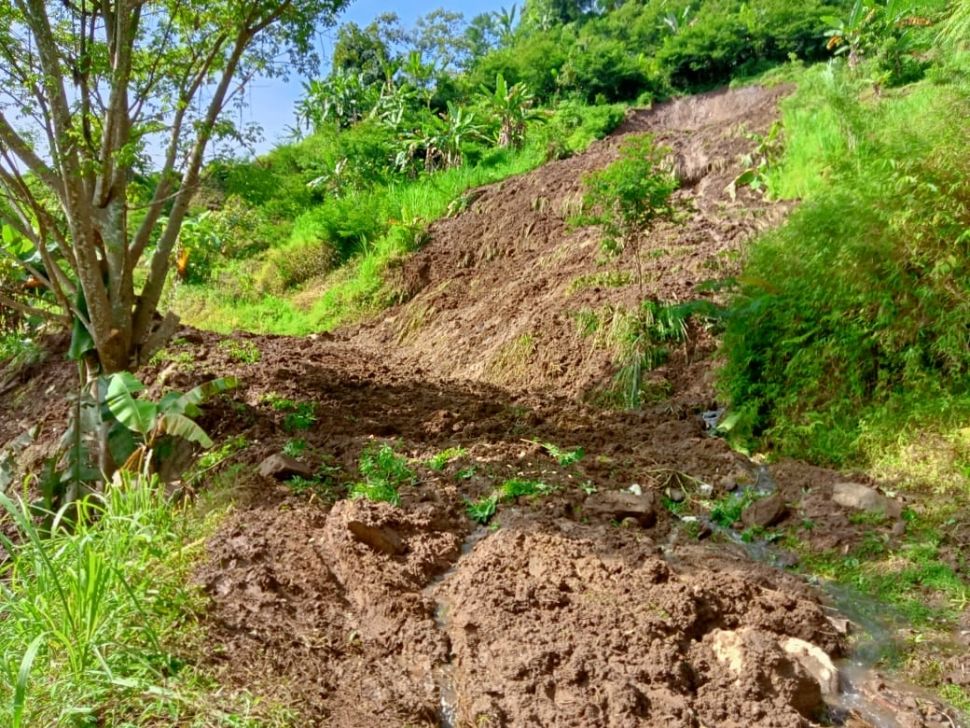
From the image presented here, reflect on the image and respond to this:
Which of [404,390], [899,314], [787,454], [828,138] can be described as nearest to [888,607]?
[787,454]

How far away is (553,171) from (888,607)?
1022 cm

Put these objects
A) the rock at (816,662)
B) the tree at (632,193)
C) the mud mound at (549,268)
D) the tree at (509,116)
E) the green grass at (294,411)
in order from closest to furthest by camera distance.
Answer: the rock at (816,662) < the green grass at (294,411) < the tree at (632,193) < the mud mound at (549,268) < the tree at (509,116)

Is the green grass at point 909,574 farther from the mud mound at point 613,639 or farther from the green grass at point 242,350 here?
the green grass at point 242,350

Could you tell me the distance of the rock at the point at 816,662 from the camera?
9.82 feet

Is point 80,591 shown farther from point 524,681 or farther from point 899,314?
point 899,314

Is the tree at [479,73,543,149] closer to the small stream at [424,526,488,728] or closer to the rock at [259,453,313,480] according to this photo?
the rock at [259,453,313,480]

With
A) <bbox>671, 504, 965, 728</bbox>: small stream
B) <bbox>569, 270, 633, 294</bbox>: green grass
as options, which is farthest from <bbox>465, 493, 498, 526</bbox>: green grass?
<bbox>569, 270, 633, 294</bbox>: green grass

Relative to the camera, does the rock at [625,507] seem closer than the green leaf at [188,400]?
Yes

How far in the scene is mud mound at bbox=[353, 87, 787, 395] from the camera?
766 centimetres

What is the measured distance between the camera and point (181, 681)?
2635mm

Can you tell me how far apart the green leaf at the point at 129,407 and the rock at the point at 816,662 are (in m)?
3.54

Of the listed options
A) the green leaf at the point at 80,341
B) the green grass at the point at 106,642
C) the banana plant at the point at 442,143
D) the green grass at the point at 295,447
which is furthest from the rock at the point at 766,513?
the banana plant at the point at 442,143

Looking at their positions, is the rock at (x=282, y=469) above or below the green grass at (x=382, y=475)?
above

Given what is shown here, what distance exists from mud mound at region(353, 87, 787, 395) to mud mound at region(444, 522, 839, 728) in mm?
3303
